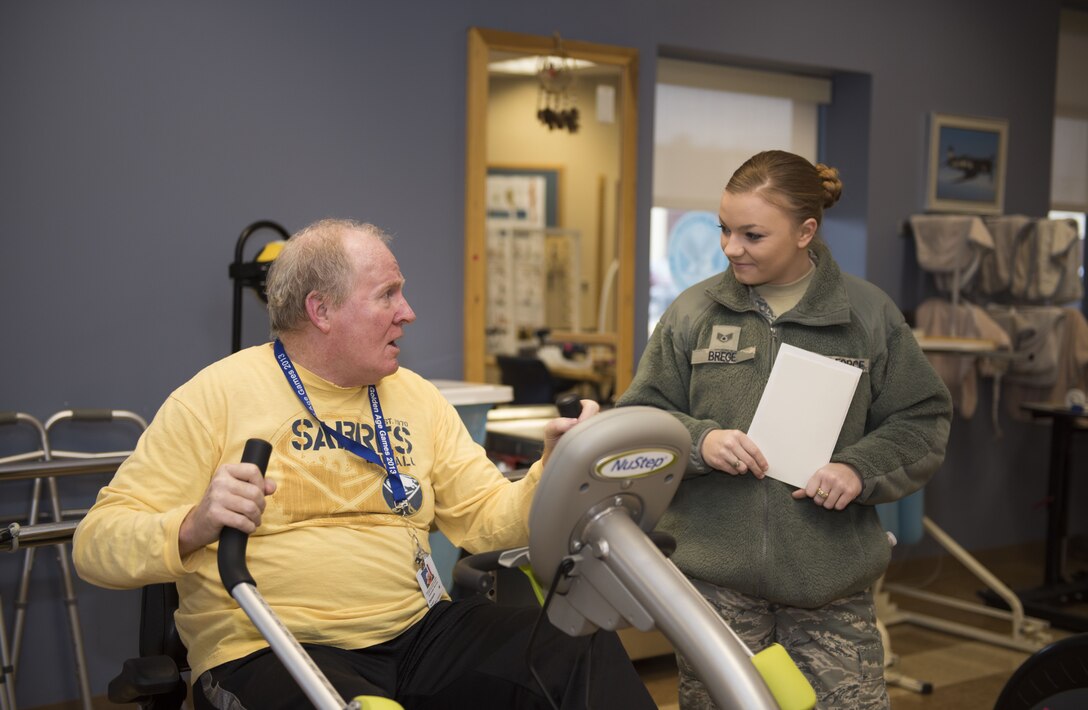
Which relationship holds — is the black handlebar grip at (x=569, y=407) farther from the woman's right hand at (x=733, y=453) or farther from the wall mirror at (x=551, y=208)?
the wall mirror at (x=551, y=208)

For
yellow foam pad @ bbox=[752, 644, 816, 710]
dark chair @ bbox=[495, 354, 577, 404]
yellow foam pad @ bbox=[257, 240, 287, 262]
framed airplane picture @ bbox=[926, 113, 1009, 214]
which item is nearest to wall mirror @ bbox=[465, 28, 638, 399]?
dark chair @ bbox=[495, 354, 577, 404]

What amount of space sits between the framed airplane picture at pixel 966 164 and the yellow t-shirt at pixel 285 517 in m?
3.66

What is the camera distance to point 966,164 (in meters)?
4.98

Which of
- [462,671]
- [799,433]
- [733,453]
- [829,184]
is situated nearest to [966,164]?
[829,184]

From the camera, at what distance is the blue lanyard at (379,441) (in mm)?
1814

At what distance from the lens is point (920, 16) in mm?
4828

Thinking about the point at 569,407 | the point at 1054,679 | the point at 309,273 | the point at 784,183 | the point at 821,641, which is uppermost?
the point at 784,183

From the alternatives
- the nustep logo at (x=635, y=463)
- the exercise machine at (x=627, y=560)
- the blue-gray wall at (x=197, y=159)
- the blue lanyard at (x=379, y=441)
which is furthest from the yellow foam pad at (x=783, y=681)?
the blue-gray wall at (x=197, y=159)

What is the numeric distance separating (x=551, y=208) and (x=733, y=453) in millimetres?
2429

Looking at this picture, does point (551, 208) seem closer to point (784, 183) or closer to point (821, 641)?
point (784, 183)

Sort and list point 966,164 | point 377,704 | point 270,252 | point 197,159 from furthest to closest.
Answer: point 966,164 < point 197,159 < point 270,252 < point 377,704

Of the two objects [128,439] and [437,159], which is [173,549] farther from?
[437,159]

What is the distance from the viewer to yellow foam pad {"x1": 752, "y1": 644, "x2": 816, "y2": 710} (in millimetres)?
1309

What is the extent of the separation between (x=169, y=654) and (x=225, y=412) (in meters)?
0.40
